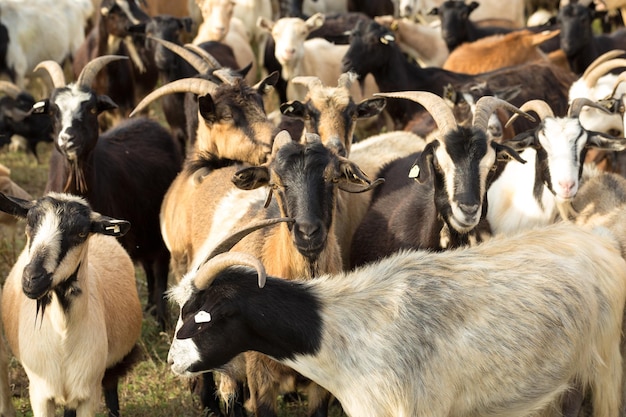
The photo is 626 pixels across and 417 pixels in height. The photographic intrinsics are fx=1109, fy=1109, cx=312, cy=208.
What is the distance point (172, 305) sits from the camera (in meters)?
8.24

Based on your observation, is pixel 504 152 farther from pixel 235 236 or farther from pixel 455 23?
pixel 455 23

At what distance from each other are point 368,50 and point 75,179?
403 cm

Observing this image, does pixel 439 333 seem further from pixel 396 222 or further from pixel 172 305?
pixel 172 305

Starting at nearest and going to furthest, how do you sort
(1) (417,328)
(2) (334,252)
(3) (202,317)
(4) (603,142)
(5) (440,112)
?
(3) (202,317) < (1) (417,328) < (2) (334,252) < (5) (440,112) < (4) (603,142)

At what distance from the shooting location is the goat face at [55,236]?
5422mm

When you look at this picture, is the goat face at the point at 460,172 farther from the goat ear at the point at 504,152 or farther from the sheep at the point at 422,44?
the sheep at the point at 422,44

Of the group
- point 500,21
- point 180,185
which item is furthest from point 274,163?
point 500,21

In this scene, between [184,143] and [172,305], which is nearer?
[172,305]

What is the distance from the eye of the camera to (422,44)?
1346cm

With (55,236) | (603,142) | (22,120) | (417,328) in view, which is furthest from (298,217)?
(22,120)

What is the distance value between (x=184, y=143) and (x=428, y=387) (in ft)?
18.8

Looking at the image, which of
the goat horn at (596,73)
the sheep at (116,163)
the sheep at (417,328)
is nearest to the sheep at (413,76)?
the goat horn at (596,73)

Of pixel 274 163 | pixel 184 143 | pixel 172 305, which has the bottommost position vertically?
pixel 172 305

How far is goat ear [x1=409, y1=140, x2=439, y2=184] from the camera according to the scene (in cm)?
632
